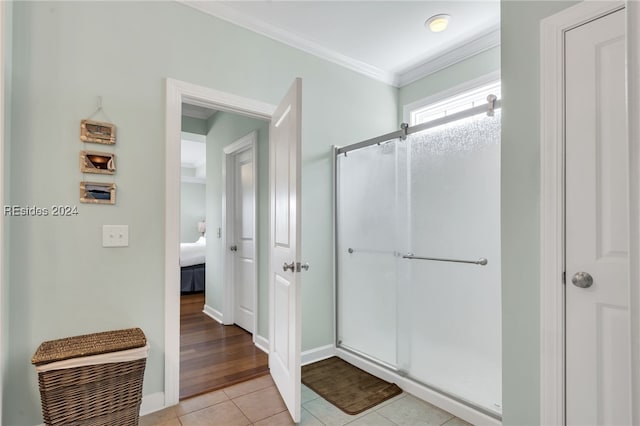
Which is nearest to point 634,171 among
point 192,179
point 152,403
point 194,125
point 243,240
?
point 152,403

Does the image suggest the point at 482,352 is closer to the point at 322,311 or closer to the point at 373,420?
the point at 373,420

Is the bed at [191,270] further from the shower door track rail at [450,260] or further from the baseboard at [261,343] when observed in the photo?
the shower door track rail at [450,260]

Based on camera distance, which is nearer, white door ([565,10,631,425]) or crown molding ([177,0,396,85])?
white door ([565,10,631,425])

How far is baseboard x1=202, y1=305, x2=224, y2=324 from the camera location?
4053 millimetres

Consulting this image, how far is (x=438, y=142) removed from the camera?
2281mm

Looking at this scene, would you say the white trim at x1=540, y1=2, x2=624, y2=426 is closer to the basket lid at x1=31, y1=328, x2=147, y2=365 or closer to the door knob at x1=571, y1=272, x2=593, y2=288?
the door knob at x1=571, y1=272, x2=593, y2=288

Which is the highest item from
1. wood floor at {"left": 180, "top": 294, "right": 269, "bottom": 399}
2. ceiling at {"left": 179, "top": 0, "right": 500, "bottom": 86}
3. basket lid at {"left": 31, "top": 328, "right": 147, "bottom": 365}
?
ceiling at {"left": 179, "top": 0, "right": 500, "bottom": 86}

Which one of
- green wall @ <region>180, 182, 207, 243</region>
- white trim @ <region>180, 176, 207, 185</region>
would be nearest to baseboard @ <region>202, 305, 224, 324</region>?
green wall @ <region>180, 182, 207, 243</region>

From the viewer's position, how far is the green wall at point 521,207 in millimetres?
1501

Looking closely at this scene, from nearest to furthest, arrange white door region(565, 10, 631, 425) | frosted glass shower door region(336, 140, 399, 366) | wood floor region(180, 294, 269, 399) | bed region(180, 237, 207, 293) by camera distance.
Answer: white door region(565, 10, 631, 425) → wood floor region(180, 294, 269, 399) → frosted glass shower door region(336, 140, 399, 366) → bed region(180, 237, 207, 293)

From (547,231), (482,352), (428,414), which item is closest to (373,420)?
(428,414)

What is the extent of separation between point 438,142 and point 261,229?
183 centimetres

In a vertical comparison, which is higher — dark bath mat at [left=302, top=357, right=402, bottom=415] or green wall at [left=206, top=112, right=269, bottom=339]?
green wall at [left=206, top=112, right=269, bottom=339]

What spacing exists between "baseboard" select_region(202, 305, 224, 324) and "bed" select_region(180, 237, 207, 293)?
4.00 feet
